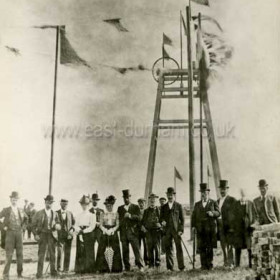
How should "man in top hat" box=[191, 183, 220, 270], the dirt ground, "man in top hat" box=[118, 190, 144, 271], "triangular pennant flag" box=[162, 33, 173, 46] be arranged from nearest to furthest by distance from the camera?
the dirt ground → "man in top hat" box=[191, 183, 220, 270] → "man in top hat" box=[118, 190, 144, 271] → "triangular pennant flag" box=[162, 33, 173, 46]

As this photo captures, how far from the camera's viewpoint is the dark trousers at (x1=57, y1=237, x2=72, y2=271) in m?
4.84

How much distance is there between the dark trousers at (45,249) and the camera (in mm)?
4773

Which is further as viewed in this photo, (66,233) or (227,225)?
(66,233)

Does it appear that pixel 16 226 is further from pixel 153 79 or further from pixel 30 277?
pixel 153 79

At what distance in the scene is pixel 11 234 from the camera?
479cm

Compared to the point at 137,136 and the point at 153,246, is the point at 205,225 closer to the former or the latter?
the point at 153,246

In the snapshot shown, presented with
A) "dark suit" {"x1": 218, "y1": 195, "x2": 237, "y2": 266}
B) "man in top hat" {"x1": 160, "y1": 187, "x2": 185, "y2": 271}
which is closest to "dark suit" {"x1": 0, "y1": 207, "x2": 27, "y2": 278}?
"man in top hat" {"x1": 160, "y1": 187, "x2": 185, "y2": 271}

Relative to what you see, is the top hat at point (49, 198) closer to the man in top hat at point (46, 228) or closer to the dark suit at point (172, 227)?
the man in top hat at point (46, 228)

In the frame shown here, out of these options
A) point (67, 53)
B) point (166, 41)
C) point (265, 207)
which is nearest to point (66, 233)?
point (67, 53)

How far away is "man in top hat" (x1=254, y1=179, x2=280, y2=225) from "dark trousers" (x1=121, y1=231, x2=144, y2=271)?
4.12 feet

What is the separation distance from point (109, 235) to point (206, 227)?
3.24ft

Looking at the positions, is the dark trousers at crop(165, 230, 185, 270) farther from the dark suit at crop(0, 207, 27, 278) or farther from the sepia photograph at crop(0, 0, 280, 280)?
the dark suit at crop(0, 207, 27, 278)

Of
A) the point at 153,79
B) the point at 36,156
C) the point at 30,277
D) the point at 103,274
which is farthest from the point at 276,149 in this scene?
the point at 30,277

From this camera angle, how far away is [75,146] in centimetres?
491
